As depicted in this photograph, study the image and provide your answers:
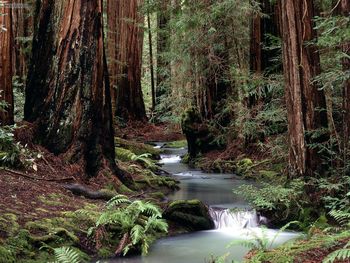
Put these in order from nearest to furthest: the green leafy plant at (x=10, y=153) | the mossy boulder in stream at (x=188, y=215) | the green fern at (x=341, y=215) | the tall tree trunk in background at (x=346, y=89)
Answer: the green fern at (x=341, y=215)
the tall tree trunk in background at (x=346, y=89)
the mossy boulder in stream at (x=188, y=215)
the green leafy plant at (x=10, y=153)

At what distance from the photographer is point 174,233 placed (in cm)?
779

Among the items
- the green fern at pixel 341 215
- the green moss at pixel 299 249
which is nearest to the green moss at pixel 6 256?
the green moss at pixel 299 249

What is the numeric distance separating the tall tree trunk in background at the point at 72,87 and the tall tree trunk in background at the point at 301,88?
162 inches

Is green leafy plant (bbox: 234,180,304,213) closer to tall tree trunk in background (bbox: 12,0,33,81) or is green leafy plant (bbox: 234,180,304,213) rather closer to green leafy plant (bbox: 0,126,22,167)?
green leafy plant (bbox: 0,126,22,167)

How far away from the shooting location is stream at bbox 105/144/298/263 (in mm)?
6691

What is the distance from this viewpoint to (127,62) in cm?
2500

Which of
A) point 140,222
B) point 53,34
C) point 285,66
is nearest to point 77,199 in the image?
point 140,222

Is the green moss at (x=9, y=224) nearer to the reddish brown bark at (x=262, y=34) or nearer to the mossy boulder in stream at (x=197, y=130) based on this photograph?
the reddish brown bark at (x=262, y=34)

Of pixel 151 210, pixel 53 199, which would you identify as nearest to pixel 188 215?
pixel 151 210

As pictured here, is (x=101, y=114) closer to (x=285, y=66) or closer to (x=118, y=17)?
(x=285, y=66)

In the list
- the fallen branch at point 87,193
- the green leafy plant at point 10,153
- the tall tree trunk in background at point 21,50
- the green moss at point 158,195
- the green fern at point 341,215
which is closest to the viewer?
the green fern at point 341,215

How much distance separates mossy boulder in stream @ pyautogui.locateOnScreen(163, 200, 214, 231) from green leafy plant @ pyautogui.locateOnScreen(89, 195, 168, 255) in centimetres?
53

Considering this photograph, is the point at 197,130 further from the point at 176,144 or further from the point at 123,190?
the point at 123,190

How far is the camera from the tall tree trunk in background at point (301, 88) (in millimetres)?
7969
